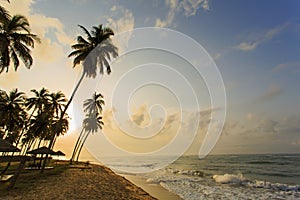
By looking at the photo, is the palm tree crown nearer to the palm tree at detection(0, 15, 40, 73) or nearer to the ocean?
the palm tree at detection(0, 15, 40, 73)

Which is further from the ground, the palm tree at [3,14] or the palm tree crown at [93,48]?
the palm tree crown at [93,48]

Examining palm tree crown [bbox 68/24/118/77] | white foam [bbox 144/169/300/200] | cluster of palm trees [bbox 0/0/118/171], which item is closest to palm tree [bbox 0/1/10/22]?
cluster of palm trees [bbox 0/0/118/171]

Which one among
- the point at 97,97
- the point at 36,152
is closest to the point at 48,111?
the point at 97,97

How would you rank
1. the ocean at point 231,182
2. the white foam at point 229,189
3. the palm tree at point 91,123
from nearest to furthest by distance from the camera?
the white foam at point 229,189, the ocean at point 231,182, the palm tree at point 91,123

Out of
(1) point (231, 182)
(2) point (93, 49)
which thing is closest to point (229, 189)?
(1) point (231, 182)

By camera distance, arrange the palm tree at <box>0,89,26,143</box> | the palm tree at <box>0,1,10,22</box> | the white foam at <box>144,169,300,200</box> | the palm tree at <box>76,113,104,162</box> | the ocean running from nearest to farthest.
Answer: the palm tree at <box>0,1,10,22</box> < the white foam at <box>144,169,300,200</box> < the ocean < the palm tree at <box>0,89,26,143</box> < the palm tree at <box>76,113,104,162</box>

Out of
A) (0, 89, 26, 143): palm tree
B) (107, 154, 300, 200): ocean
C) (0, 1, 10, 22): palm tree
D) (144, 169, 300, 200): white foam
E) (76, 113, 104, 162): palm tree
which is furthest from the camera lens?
(76, 113, 104, 162): palm tree

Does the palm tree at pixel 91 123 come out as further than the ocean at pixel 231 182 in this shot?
Yes

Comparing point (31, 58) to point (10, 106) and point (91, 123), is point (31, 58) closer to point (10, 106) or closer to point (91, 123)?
point (10, 106)

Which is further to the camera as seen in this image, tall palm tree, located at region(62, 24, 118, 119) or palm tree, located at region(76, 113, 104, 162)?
palm tree, located at region(76, 113, 104, 162)

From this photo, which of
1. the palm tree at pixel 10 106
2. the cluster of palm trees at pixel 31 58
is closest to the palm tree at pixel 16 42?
the cluster of palm trees at pixel 31 58

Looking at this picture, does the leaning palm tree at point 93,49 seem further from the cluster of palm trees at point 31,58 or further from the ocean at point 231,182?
the ocean at point 231,182

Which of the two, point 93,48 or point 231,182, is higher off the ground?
point 93,48

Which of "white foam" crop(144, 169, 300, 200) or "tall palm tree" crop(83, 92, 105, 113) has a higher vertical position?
"tall palm tree" crop(83, 92, 105, 113)
